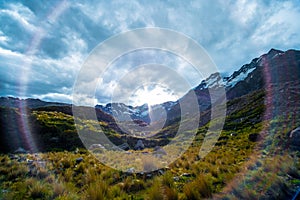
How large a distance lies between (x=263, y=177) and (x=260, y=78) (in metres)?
154

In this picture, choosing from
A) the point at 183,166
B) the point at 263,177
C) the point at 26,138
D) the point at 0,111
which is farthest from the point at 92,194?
the point at 0,111

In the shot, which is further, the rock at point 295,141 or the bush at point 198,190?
the rock at point 295,141

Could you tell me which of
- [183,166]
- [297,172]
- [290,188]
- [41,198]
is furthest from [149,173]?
[297,172]

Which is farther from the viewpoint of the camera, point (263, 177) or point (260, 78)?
point (260, 78)

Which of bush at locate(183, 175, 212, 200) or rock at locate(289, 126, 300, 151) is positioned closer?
bush at locate(183, 175, 212, 200)

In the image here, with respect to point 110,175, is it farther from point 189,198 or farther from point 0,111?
point 0,111

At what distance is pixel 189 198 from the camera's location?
534cm

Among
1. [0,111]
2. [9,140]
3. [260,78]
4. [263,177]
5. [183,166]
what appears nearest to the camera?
[263,177]

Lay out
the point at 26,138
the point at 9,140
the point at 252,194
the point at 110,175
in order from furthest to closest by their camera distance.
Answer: the point at 26,138
the point at 9,140
the point at 110,175
the point at 252,194

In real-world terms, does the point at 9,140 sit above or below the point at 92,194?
above

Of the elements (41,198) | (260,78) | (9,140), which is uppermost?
(260,78)

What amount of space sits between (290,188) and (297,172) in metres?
1.82

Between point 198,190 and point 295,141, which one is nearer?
point 198,190

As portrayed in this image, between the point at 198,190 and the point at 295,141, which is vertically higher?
the point at 295,141
